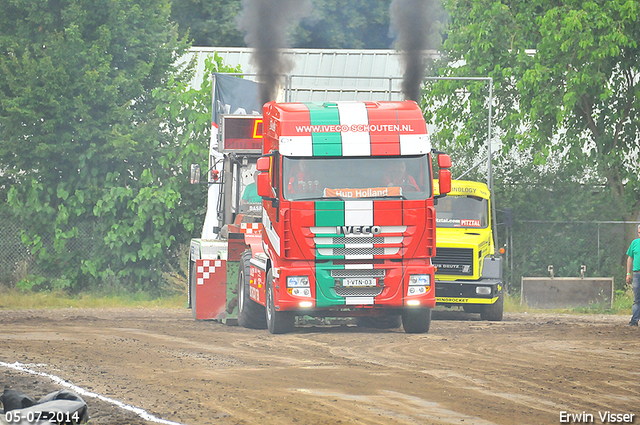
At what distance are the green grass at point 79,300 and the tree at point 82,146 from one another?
491 mm

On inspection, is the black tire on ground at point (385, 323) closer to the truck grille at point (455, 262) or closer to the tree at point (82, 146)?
the truck grille at point (455, 262)

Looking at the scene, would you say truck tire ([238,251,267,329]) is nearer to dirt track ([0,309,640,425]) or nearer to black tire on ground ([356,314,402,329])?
dirt track ([0,309,640,425])

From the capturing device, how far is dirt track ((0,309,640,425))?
848 centimetres

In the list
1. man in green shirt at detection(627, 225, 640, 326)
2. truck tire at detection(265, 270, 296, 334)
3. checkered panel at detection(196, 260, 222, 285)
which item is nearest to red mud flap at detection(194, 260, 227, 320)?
checkered panel at detection(196, 260, 222, 285)

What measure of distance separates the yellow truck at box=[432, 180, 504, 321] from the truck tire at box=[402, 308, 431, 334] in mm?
3353

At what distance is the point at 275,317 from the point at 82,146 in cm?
1025

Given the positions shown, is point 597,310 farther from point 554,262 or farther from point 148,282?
point 148,282

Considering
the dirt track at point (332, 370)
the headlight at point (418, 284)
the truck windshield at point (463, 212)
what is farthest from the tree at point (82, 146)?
the headlight at point (418, 284)

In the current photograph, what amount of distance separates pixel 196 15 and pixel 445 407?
37208mm

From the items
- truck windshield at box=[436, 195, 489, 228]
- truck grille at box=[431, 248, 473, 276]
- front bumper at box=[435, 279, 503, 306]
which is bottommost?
front bumper at box=[435, 279, 503, 306]

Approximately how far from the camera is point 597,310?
71.4 feet

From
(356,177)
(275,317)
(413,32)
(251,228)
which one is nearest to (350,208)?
(356,177)

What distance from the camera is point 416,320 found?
15.1 meters

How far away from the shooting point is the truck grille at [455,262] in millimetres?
18641
